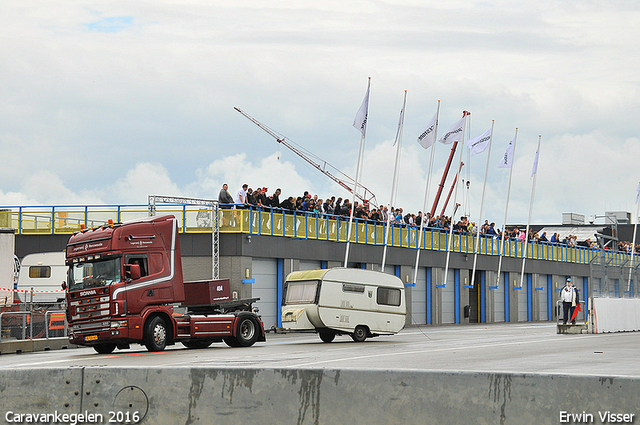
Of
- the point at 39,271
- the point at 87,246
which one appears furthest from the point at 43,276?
the point at 87,246

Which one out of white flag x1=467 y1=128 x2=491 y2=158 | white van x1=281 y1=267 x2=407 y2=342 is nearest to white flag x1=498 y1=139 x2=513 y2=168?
white flag x1=467 y1=128 x2=491 y2=158

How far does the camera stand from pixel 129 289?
22516mm

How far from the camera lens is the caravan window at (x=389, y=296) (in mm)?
28703

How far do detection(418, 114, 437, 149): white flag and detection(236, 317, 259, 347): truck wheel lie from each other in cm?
2361

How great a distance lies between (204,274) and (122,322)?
16141 mm

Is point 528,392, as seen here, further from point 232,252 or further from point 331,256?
point 331,256

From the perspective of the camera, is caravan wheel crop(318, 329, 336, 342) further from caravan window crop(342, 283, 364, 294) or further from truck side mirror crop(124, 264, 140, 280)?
truck side mirror crop(124, 264, 140, 280)

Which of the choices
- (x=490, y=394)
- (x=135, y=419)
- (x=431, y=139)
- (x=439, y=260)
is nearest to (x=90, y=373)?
(x=135, y=419)

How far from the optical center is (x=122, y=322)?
22.3 meters

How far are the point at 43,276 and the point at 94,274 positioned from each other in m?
14.0

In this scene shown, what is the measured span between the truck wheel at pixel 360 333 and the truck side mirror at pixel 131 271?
802cm

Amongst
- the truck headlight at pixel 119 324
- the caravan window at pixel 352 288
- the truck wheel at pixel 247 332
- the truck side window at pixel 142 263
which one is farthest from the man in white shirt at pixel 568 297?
the truck headlight at pixel 119 324

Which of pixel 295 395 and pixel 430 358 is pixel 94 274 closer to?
pixel 430 358

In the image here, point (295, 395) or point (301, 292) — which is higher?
point (295, 395)
